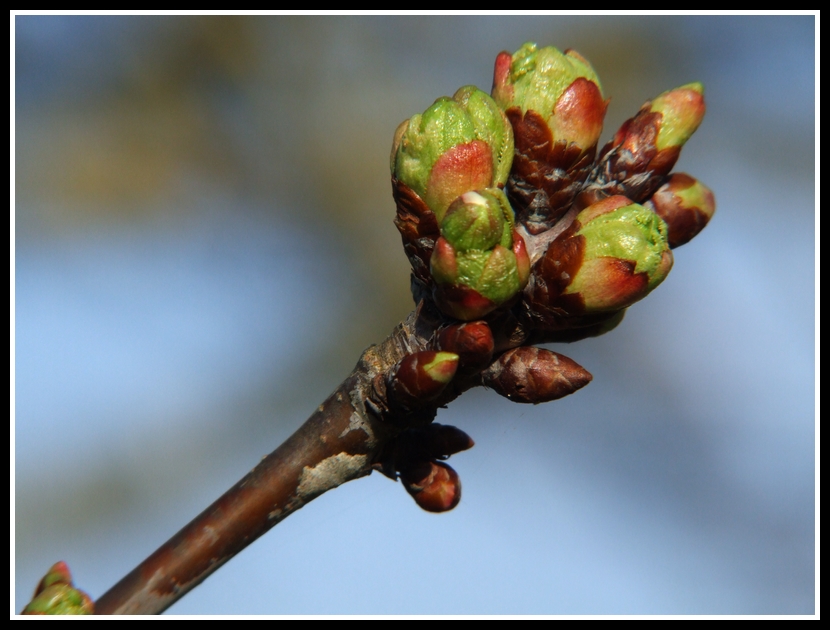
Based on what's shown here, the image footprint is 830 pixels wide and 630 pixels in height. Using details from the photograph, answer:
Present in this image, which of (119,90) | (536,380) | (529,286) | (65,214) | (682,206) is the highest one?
(119,90)

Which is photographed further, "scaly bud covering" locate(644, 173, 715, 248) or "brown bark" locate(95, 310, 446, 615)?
"scaly bud covering" locate(644, 173, 715, 248)

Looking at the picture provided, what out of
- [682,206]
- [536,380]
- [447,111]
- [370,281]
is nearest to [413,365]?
[536,380]

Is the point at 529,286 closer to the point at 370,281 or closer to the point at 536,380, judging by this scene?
the point at 536,380

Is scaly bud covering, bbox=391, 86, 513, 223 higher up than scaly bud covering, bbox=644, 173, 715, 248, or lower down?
higher up

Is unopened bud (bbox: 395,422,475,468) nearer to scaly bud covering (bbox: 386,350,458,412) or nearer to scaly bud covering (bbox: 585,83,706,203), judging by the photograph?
scaly bud covering (bbox: 386,350,458,412)

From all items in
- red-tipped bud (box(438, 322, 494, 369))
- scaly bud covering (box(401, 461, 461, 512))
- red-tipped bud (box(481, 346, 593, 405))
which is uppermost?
red-tipped bud (box(438, 322, 494, 369))

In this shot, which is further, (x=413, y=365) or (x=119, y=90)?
(x=119, y=90)

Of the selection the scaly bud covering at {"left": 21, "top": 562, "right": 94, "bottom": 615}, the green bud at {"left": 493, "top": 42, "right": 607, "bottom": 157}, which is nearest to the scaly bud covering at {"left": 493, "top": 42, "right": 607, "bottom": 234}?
the green bud at {"left": 493, "top": 42, "right": 607, "bottom": 157}
